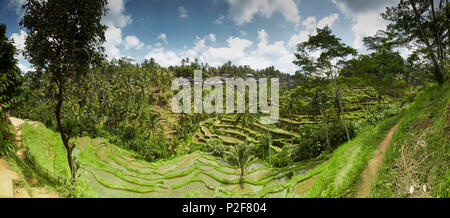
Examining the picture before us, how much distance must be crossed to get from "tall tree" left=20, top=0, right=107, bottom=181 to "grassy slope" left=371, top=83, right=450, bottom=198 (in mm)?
10432

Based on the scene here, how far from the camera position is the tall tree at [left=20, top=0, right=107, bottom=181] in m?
5.84

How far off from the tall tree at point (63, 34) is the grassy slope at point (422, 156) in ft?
34.2

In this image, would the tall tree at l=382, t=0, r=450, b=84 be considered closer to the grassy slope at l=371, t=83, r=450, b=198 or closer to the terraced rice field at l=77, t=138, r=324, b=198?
the grassy slope at l=371, t=83, r=450, b=198

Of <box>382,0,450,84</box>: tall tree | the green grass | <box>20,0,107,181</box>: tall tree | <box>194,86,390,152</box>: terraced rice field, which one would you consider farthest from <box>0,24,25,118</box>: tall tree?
<box>194,86,390,152</box>: terraced rice field

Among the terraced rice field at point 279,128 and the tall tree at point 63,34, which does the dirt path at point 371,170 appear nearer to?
the tall tree at point 63,34

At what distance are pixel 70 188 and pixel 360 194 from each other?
1042 centimetres

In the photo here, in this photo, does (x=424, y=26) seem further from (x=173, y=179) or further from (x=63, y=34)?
(x=173, y=179)

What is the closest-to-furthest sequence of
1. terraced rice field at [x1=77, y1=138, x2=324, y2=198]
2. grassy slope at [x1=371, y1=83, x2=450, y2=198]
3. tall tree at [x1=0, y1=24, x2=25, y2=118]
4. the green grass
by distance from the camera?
grassy slope at [x1=371, y1=83, x2=450, y2=198] < the green grass < tall tree at [x1=0, y1=24, x2=25, y2=118] < terraced rice field at [x1=77, y1=138, x2=324, y2=198]

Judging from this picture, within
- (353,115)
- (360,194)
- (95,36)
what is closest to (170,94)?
(353,115)

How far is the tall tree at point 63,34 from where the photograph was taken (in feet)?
19.1

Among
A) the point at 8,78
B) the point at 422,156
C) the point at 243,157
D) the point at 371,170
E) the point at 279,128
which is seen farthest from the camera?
the point at 279,128

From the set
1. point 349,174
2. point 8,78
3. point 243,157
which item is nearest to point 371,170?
point 349,174

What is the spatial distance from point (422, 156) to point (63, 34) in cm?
1105

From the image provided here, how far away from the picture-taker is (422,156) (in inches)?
156
